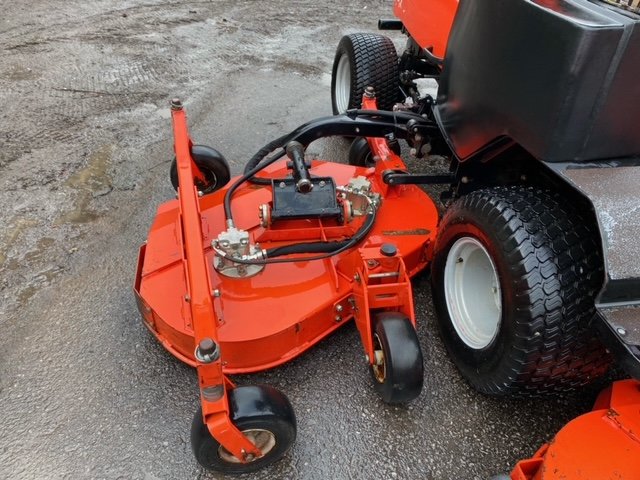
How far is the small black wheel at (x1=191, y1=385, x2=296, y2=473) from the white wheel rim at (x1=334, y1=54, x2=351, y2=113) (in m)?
2.51

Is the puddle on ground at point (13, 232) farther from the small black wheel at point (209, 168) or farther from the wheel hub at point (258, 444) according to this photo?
the wheel hub at point (258, 444)

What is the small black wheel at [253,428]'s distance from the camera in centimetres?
146

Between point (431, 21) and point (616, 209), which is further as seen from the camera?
point (431, 21)

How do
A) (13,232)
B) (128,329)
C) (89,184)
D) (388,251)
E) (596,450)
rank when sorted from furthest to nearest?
1. (89,184)
2. (13,232)
3. (128,329)
4. (388,251)
5. (596,450)

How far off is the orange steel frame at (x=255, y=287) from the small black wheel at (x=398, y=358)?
0.06m

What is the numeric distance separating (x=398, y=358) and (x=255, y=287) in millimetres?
650

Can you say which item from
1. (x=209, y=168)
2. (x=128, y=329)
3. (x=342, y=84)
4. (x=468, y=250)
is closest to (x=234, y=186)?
(x=209, y=168)

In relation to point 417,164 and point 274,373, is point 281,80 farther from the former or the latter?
point 274,373

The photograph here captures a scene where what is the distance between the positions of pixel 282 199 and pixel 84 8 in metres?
5.02

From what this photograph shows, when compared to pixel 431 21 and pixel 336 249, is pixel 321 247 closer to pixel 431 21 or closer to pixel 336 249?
pixel 336 249

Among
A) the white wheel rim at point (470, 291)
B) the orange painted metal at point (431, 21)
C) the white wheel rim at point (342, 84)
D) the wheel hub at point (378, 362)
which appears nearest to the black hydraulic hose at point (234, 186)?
the wheel hub at point (378, 362)

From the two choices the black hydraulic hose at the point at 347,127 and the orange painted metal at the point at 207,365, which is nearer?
the orange painted metal at the point at 207,365

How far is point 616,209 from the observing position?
1.43 meters

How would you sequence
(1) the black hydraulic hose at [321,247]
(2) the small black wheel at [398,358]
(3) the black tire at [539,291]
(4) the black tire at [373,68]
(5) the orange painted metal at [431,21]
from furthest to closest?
1. (4) the black tire at [373,68]
2. (5) the orange painted metal at [431,21]
3. (1) the black hydraulic hose at [321,247]
4. (2) the small black wheel at [398,358]
5. (3) the black tire at [539,291]
